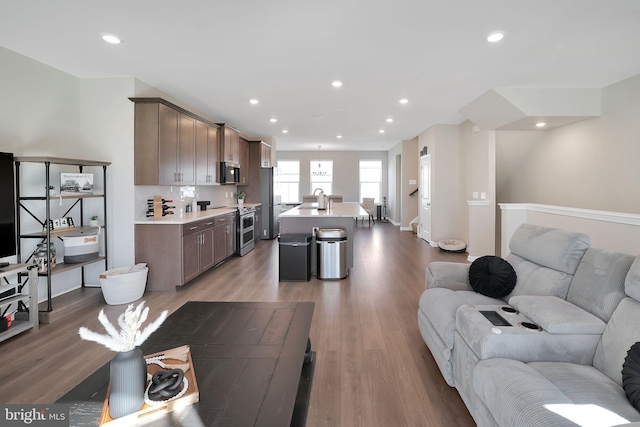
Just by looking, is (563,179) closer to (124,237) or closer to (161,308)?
(161,308)

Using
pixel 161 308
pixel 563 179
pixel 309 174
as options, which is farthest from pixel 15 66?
pixel 309 174

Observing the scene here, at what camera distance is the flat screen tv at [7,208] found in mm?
2979

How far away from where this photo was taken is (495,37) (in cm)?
313

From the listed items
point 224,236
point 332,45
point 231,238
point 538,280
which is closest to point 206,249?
point 224,236

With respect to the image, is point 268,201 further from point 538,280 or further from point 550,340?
point 550,340

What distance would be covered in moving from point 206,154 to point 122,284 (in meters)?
2.65

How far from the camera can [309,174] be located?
44.3ft

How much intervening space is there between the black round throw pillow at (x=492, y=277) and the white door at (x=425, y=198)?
546 centimetres

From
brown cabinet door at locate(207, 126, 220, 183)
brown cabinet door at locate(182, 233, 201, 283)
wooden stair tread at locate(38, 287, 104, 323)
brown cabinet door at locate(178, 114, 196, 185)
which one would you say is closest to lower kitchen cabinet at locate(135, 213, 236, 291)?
brown cabinet door at locate(182, 233, 201, 283)

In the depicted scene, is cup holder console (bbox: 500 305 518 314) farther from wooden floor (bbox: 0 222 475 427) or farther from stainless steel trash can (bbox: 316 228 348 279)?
stainless steel trash can (bbox: 316 228 348 279)

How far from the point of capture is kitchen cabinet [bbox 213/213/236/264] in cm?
556

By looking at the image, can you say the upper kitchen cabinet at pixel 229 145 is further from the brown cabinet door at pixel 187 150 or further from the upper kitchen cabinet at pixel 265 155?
the upper kitchen cabinet at pixel 265 155

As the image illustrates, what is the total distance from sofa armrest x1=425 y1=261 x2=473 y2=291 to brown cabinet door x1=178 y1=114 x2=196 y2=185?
3.69m

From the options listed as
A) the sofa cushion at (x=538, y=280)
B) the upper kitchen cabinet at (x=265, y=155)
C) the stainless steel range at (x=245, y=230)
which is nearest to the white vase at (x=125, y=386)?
the sofa cushion at (x=538, y=280)
